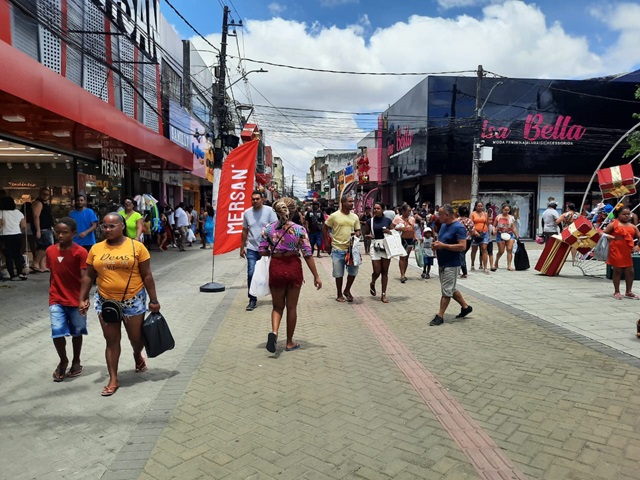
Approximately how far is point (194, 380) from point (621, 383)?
3898 millimetres

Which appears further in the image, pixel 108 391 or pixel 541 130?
pixel 541 130

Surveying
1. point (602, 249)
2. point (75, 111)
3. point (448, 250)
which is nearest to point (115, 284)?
point (448, 250)

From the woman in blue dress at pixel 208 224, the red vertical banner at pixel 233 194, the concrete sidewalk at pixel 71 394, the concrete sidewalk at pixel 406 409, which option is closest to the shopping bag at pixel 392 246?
the concrete sidewalk at pixel 406 409

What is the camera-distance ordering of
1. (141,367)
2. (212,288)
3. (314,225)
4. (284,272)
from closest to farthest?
(141,367), (284,272), (212,288), (314,225)

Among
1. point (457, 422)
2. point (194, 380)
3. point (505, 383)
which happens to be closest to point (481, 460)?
point (457, 422)

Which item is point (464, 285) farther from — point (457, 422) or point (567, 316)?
point (457, 422)

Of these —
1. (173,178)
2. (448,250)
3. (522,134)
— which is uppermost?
(522,134)

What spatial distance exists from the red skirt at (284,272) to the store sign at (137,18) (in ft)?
32.7

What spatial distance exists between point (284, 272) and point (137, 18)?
44.7 feet

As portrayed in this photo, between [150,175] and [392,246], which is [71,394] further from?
[150,175]

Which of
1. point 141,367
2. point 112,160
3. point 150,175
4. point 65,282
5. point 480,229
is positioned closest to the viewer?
point 65,282

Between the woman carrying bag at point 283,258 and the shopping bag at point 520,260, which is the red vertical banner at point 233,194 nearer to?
the woman carrying bag at point 283,258

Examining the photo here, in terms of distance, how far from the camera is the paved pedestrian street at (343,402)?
301 cm

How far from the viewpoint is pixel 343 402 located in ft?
12.9
